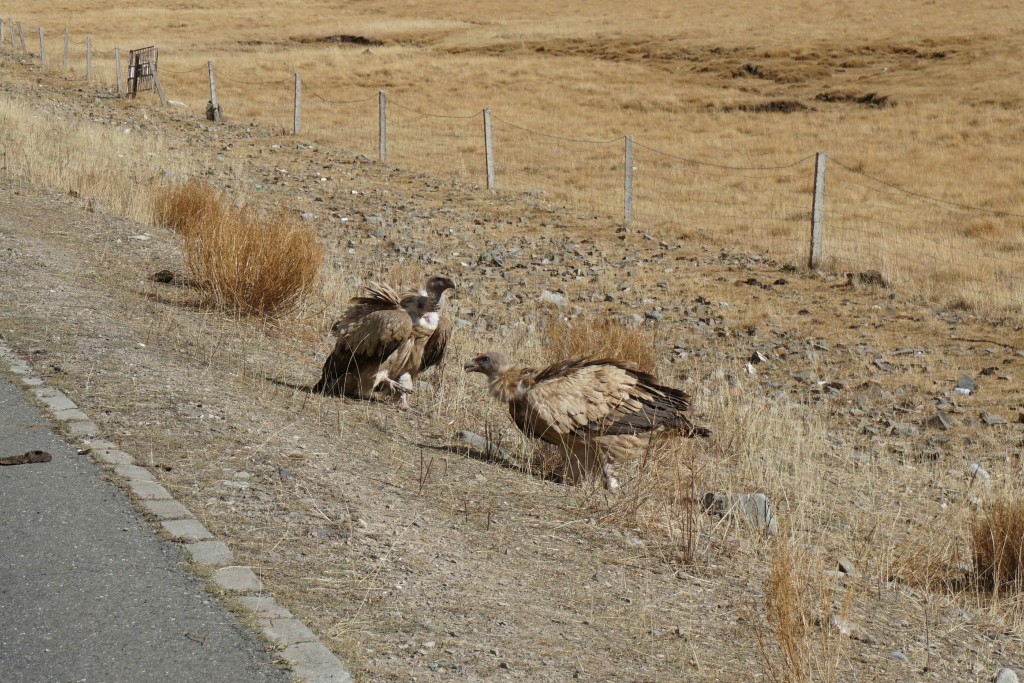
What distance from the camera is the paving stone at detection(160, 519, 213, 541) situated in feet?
15.4

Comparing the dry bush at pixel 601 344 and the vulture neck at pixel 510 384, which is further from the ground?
the vulture neck at pixel 510 384

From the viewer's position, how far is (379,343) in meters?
7.93

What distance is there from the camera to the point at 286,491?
541 cm

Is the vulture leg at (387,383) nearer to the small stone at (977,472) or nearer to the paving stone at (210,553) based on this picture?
the paving stone at (210,553)

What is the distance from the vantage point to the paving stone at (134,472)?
5316mm

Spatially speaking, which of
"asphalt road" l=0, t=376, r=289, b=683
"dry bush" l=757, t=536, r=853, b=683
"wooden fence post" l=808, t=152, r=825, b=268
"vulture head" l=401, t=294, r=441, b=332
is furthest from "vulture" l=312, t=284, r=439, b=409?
"wooden fence post" l=808, t=152, r=825, b=268

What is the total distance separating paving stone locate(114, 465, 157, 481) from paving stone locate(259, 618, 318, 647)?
5.10 ft

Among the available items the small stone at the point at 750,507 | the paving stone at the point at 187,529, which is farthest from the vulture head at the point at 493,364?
the paving stone at the point at 187,529

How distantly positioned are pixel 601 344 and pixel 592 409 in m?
3.43

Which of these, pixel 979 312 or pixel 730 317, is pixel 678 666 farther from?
pixel 979 312

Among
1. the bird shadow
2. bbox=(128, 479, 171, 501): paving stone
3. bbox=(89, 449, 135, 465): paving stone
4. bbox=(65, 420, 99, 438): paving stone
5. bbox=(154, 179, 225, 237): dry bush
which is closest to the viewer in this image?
bbox=(128, 479, 171, 501): paving stone

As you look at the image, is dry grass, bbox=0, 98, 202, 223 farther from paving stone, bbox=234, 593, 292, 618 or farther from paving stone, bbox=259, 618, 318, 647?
paving stone, bbox=259, 618, 318, 647

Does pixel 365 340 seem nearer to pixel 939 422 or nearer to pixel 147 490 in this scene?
pixel 147 490

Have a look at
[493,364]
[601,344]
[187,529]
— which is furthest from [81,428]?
[601,344]
